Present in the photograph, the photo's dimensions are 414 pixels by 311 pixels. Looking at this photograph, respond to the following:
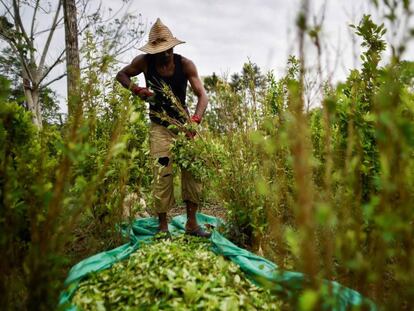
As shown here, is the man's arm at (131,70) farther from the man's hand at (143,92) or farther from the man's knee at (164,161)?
the man's knee at (164,161)

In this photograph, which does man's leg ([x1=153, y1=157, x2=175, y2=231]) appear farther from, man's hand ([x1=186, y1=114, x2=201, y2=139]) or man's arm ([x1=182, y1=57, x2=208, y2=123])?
man's arm ([x1=182, y1=57, x2=208, y2=123])

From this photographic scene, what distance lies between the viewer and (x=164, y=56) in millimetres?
3818

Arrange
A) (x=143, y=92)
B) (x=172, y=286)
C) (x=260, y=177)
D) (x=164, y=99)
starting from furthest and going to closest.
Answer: (x=164, y=99) → (x=143, y=92) → (x=260, y=177) → (x=172, y=286)

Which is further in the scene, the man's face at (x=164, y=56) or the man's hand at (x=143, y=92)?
the man's face at (x=164, y=56)

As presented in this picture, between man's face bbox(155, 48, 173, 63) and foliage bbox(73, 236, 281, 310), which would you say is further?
man's face bbox(155, 48, 173, 63)

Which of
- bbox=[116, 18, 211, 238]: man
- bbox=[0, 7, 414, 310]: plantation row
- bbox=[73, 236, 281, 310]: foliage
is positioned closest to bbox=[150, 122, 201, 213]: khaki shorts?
bbox=[116, 18, 211, 238]: man

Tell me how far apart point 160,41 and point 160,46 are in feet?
0.41

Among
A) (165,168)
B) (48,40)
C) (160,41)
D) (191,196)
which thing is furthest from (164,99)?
(48,40)

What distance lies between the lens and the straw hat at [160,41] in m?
3.68

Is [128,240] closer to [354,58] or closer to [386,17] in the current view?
[354,58]

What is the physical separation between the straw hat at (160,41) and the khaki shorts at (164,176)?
752mm

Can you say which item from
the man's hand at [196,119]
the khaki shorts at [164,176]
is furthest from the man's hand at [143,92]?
the man's hand at [196,119]

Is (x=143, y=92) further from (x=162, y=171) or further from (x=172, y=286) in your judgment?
(x=172, y=286)

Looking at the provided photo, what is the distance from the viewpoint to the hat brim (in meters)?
3.65
